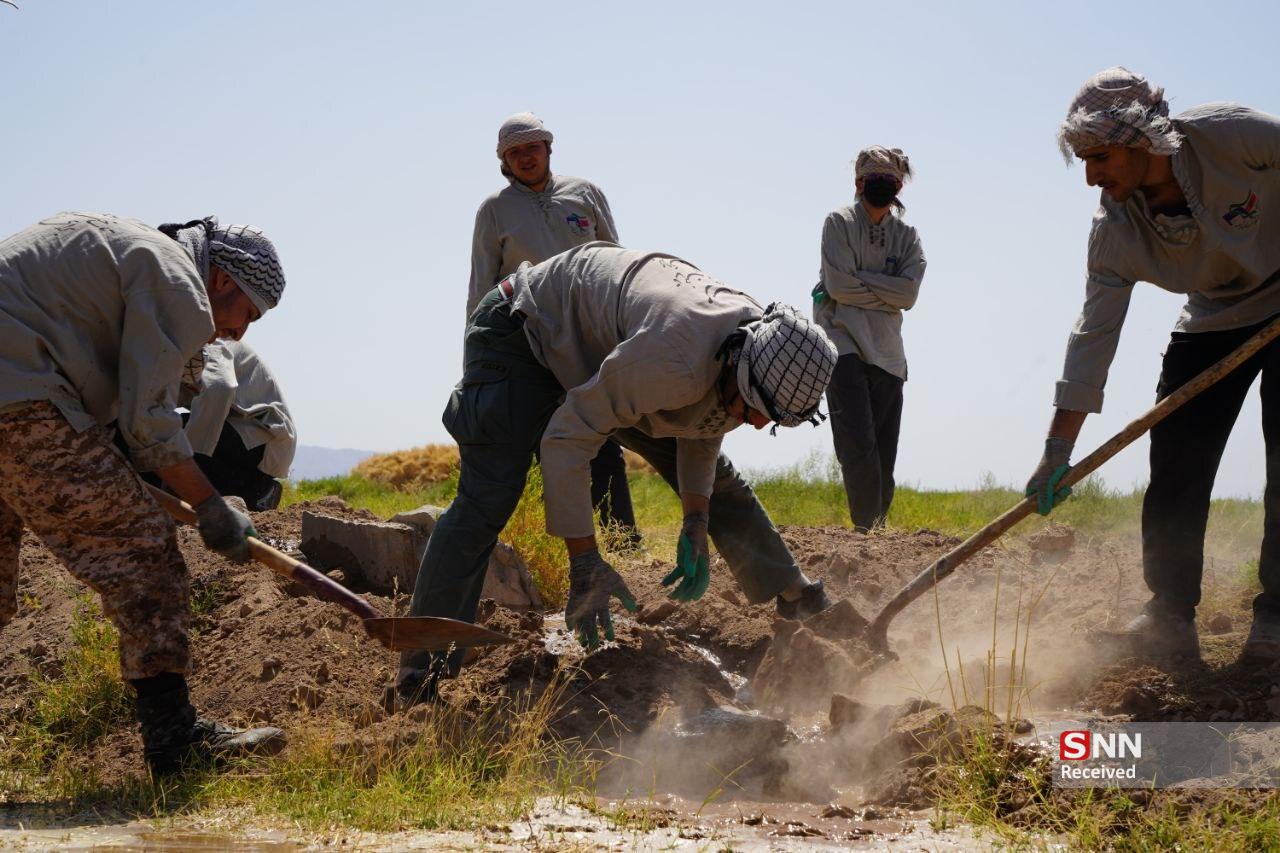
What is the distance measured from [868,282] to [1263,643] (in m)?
3.21

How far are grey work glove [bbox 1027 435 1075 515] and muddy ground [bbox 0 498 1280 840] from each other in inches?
12.4

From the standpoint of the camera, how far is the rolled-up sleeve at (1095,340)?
4.44 metres

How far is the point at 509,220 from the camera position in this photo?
6.14 m

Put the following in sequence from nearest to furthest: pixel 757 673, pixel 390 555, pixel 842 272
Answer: pixel 757 673, pixel 390 555, pixel 842 272

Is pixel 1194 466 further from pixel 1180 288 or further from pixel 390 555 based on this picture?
pixel 390 555

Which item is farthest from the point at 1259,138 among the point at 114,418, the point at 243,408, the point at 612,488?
the point at 243,408

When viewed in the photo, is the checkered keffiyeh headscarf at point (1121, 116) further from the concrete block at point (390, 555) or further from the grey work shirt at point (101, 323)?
the concrete block at point (390, 555)

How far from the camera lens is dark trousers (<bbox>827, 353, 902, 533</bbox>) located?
7.00 m

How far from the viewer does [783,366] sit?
3674 mm

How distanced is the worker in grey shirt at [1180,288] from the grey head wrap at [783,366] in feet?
3.91

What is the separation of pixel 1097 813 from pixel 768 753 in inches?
46.3

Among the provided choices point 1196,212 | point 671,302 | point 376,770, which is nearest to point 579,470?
point 671,302

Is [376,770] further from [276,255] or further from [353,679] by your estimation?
[276,255]

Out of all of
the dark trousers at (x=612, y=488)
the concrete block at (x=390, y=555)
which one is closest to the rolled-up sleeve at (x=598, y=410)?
the concrete block at (x=390, y=555)
